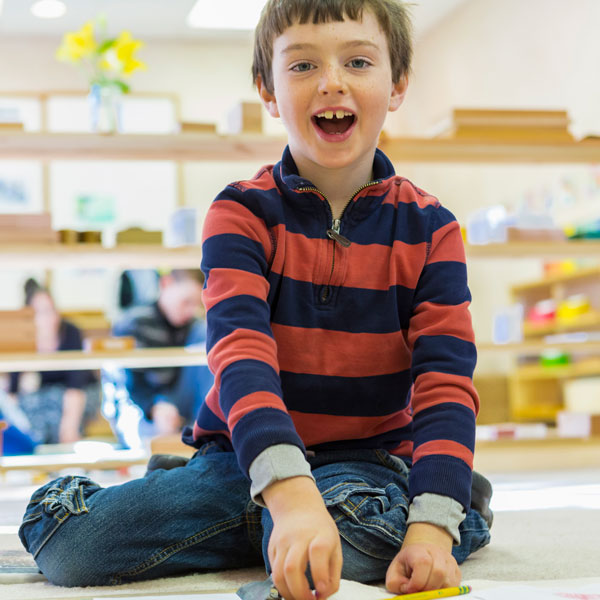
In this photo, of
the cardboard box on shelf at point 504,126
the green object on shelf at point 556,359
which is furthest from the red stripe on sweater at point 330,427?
the green object on shelf at point 556,359

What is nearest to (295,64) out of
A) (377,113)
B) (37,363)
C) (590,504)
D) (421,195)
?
Answer: (377,113)

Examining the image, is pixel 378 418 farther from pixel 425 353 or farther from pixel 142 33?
pixel 142 33

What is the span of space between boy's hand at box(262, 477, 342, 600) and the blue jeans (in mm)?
154

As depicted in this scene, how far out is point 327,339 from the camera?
3.13 ft

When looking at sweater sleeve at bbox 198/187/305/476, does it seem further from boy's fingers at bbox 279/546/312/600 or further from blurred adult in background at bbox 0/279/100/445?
blurred adult in background at bbox 0/279/100/445

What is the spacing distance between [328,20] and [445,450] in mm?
473

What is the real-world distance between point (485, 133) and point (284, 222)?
1.86 metres

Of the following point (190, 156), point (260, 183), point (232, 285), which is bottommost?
point (232, 285)

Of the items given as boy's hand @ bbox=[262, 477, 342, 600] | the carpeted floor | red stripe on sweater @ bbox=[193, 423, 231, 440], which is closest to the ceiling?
the carpeted floor

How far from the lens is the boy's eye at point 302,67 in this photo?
3.17ft

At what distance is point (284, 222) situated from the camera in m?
0.97

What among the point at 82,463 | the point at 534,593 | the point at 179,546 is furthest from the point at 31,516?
the point at 82,463

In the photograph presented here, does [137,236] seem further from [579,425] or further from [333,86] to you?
[333,86]

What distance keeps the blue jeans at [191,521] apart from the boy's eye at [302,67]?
0.42m
